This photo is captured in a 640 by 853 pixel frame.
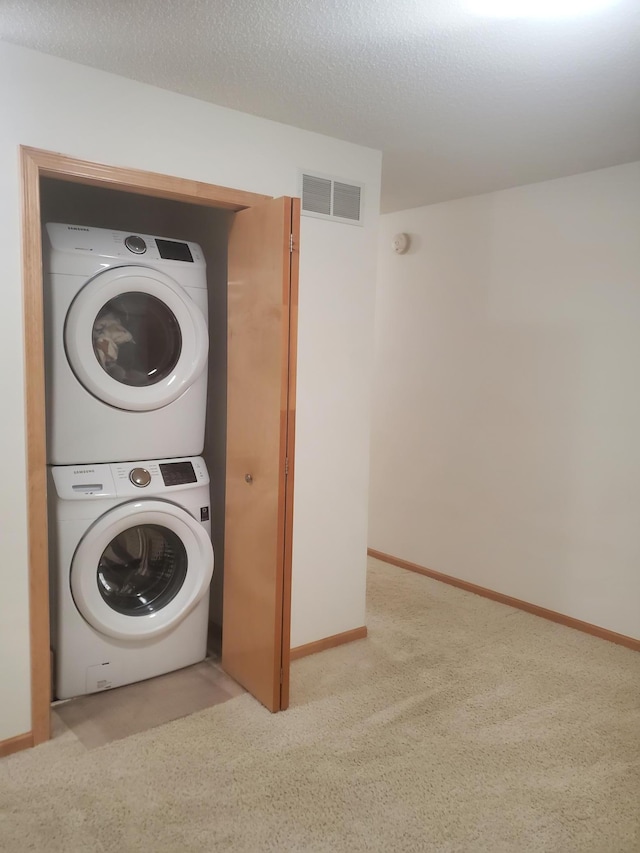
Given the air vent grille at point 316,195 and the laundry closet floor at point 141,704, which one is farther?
the air vent grille at point 316,195

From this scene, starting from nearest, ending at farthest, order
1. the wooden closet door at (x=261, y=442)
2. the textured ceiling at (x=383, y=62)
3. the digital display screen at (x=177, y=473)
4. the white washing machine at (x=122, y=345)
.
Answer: the textured ceiling at (x=383, y=62), the wooden closet door at (x=261, y=442), the white washing machine at (x=122, y=345), the digital display screen at (x=177, y=473)

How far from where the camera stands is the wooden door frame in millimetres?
2281

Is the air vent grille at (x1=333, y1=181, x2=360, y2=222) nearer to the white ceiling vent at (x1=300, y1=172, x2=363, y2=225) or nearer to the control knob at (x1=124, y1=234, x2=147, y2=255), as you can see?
the white ceiling vent at (x1=300, y1=172, x2=363, y2=225)

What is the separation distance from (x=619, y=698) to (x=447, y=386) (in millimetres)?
2009

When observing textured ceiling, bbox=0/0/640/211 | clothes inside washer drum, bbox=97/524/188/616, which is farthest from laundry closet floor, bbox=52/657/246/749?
textured ceiling, bbox=0/0/640/211

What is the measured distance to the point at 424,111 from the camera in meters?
2.67

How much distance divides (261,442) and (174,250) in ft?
3.16

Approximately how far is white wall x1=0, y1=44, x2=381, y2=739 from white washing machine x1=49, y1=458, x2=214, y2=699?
33 cm

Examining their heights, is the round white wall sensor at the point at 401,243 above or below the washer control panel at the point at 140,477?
above

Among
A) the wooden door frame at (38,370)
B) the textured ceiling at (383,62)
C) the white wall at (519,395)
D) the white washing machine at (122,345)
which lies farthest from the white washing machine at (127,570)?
the white wall at (519,395)

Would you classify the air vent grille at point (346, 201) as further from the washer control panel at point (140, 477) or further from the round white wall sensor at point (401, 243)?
the washer control panel at point (140, 477)

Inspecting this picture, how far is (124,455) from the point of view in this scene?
9.46 feet

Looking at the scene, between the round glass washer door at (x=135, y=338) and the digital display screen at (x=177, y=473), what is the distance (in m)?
0.28

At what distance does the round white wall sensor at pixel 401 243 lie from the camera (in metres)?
4.39
